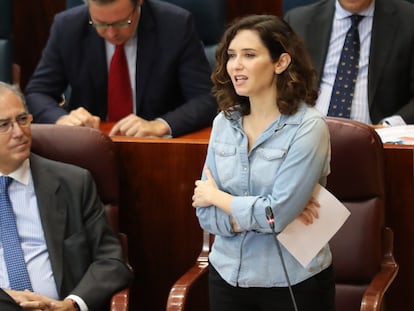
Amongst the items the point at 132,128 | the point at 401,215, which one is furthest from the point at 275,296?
the point at 132,128

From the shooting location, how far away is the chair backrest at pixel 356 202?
1.89 m

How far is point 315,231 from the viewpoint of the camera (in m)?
1.60

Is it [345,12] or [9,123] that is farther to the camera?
[345,12]

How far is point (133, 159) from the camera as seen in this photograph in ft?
7.10

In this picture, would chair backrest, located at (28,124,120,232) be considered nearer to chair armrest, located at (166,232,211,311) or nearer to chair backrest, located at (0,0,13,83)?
chair armrest, located at (166,232,211,311)

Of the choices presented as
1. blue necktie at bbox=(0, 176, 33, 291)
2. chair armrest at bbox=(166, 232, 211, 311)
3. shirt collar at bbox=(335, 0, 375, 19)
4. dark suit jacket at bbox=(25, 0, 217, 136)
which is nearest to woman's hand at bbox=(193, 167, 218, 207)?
chair armrest at bbox=(166, 232, 211, 311)

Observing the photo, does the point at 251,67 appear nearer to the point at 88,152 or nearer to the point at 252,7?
the point at 88,152

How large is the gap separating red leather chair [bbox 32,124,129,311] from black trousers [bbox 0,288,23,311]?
0.32 m

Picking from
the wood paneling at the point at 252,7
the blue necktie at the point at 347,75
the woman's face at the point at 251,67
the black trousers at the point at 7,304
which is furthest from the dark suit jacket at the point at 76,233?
the wood paneling at the point at 252,7

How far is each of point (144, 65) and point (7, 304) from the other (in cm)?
99

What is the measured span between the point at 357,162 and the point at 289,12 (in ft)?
3.00

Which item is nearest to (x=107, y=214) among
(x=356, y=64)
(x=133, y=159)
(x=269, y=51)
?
(x=133, y=159)

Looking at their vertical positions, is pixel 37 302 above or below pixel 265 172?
below

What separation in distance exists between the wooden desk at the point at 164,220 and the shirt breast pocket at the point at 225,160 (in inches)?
18.5
